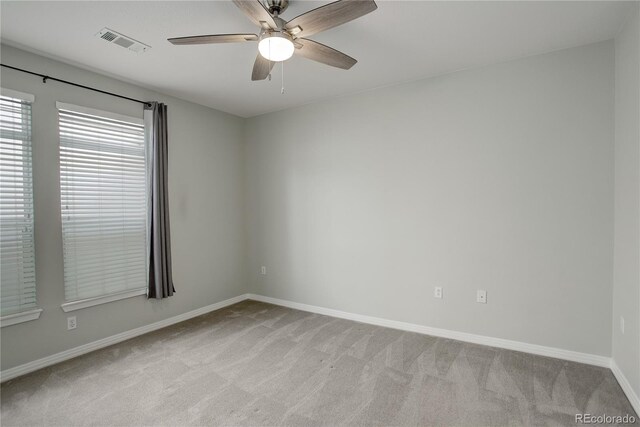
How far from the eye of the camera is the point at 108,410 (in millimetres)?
2139

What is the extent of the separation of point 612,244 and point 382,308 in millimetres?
2117

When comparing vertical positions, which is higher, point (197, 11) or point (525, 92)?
point (197, 11)

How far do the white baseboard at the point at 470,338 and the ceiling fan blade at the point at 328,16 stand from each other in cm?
293

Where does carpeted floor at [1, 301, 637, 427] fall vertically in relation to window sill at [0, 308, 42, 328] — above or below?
below

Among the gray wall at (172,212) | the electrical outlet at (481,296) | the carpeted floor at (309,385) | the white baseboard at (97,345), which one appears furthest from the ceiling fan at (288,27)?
the white baseboard at (97,345)

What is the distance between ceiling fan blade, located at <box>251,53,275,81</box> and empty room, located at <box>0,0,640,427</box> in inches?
1.1

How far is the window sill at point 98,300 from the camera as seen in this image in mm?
2887

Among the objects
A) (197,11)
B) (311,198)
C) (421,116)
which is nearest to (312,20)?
(197,11)

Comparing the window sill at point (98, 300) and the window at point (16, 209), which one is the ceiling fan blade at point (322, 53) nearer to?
the window at point (16, 209)

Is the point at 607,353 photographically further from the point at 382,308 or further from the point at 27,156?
the point at 27,156

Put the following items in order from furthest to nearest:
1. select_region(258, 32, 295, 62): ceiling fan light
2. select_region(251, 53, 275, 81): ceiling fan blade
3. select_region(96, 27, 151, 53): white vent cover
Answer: select_region(96, 27, 151, 53): white vent cover < select_region(251, 53, 275, 81): ceiling fan blade < select_region(258, 32, 295, 62): ceiling fan light

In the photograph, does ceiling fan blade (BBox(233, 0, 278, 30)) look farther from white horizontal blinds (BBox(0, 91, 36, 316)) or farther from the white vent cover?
white horizontal blinds (BBox(0, 91, 36, 316))

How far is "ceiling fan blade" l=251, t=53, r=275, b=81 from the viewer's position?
2223 mm

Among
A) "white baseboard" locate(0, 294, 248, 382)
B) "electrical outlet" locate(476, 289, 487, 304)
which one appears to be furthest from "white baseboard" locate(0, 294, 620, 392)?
"electrical outlet" locate(476, 289, 487, 304)
